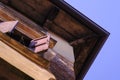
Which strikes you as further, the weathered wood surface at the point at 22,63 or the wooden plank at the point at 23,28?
the wooden plank at the point at 23,28

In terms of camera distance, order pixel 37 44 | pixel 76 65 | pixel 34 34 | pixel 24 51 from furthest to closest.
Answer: pixel 76 65 < pixel 34 34 < pixel 37 44 < pixel 24 51

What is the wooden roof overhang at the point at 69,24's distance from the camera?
7.10 metres

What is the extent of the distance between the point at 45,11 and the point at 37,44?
2.91m

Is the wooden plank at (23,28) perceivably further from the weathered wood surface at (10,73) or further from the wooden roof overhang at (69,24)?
the weathered wood surface at (10,73)

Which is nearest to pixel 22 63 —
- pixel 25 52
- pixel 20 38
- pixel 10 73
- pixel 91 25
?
pixel 10 73

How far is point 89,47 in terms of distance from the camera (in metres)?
7.37

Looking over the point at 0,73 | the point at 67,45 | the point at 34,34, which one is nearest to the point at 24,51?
the point at 0,73

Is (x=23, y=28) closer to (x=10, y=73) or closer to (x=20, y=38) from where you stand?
(x=20, y=38)

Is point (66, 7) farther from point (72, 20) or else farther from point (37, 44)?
point (37, 44)

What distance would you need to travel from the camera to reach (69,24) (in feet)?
24.1

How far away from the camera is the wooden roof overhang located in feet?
23.3

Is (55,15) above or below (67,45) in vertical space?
above

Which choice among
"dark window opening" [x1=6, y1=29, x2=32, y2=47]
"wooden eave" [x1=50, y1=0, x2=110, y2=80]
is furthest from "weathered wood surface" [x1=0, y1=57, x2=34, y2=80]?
"wooden eave" [x1=50, y1=0, x2=110, y2=80]

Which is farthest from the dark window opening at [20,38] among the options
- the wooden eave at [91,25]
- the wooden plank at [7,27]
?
the wooden eave at [91,25]
